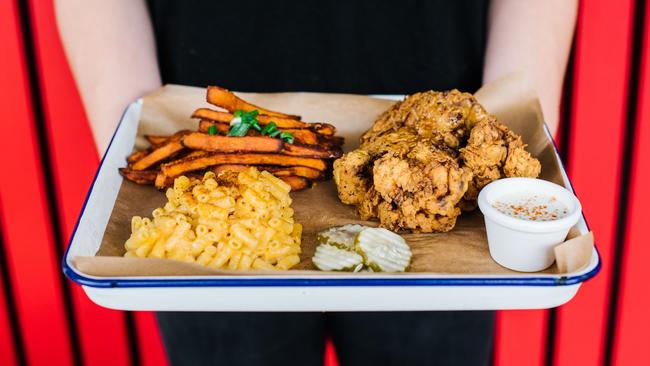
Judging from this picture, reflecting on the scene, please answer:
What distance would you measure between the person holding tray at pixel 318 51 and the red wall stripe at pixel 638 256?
22.7 inches

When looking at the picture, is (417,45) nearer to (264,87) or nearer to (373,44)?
(373,44)

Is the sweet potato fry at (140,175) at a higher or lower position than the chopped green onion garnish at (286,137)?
lower

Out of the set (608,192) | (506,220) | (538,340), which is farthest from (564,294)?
(538,340)

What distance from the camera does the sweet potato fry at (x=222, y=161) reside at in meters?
2.18

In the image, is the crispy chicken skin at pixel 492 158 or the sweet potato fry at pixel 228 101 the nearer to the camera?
the crispy chicken skin at pixel 492 158

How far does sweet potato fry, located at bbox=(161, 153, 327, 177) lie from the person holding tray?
500mm

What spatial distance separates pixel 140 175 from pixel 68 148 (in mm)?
1264

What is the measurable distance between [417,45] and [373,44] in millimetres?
173

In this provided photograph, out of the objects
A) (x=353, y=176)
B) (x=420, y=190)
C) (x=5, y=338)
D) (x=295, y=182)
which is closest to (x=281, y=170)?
(x=295, y=182)

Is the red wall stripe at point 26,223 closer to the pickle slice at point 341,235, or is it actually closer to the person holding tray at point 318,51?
the person holding tray at point 318,51

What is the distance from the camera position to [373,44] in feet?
8.32

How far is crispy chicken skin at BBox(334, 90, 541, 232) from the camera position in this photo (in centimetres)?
192

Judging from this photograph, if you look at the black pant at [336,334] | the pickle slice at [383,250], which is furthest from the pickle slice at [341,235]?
the black pant at [336,334]

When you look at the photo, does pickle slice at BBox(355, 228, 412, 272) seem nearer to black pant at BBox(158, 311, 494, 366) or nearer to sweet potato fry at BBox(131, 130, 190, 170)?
black pant at BBox(158, 311, 494, 366)
